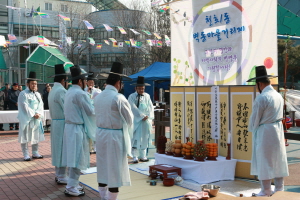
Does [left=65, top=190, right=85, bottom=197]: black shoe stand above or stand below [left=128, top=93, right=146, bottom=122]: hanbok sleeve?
below

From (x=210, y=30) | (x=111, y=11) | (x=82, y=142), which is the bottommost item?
(x=82, y=142)

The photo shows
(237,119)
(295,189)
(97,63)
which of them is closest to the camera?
(295,189)

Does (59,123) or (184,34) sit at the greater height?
(184,34)

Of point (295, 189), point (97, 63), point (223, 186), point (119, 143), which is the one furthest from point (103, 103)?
point (97, 63)

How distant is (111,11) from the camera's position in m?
30.2

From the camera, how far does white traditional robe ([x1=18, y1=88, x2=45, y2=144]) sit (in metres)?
8.00

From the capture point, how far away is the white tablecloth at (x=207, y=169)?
5858 mm

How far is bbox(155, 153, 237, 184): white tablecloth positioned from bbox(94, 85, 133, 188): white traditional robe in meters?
1.77

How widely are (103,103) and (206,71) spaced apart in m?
2.91

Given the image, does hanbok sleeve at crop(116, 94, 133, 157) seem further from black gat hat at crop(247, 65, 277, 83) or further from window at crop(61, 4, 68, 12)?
window at crop(61, 4, 68, 12)

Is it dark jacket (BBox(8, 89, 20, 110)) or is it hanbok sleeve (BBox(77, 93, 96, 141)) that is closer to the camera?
hanbok sleeve (BBox(77, 93, 96, 141))

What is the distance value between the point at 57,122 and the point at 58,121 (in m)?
0.02

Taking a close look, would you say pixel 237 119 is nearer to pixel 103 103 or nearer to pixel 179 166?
pixel 179 166

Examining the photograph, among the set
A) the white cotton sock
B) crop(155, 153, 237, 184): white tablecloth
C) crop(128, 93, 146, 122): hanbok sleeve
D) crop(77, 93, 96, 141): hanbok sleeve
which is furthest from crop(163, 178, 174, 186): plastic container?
crop(128, 93, 146, 122): hanbok sleeve
